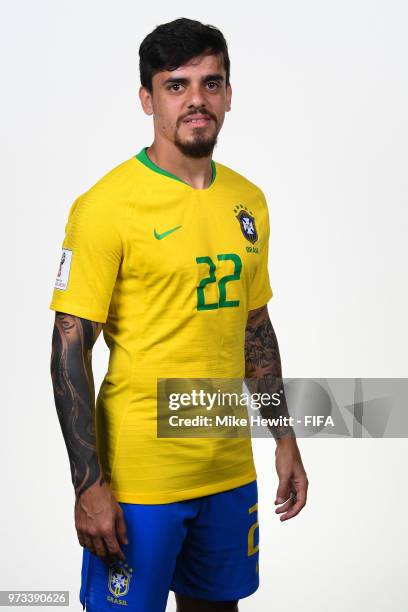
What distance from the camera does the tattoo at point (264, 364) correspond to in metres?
3.33

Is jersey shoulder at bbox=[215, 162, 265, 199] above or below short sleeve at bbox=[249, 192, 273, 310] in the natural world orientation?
above

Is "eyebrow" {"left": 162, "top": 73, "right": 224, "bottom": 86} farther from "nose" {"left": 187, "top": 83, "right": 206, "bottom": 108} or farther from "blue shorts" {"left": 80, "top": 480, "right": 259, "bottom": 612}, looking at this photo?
"blue shorts" {"left": 80, "top": 480, "right": 259, "bottom": 612}

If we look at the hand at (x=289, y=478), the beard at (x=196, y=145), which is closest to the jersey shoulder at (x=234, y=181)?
the beard at (x=196, y=145)

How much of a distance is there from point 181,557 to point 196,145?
3.44 feet

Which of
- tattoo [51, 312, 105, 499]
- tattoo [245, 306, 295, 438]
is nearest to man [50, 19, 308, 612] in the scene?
tattoo [51, 312, 105, 499]

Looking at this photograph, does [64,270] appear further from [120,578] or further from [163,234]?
[120,578]

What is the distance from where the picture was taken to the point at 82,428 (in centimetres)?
288

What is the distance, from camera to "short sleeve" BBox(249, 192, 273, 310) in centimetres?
322

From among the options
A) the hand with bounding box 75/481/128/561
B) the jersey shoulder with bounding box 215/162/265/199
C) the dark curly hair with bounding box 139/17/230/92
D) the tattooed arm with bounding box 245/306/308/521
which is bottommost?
the hand with bounding box 75/481/128/561

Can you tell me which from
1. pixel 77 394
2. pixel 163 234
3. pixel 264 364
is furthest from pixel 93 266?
pixel 264 364

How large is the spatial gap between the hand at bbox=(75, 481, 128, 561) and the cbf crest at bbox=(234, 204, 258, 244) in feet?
2.40

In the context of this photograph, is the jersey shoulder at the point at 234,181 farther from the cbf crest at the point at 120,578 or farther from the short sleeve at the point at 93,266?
the cbf crest at the point at 120,578

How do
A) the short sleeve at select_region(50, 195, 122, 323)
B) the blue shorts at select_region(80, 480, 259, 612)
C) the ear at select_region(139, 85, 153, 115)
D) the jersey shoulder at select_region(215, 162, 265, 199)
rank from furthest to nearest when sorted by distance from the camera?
1. the jersey shoulder at select_region(215, 162, 265, 199)
2. the ear at select_region(139, 85, 153, 115)
3. the blue shorts at select_region(80, 480, 259, 612)
4. the short sleeve at select_region(50, 195, 122, 323)

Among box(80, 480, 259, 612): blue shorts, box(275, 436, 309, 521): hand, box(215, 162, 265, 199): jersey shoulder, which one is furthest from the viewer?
box(275, 436, 309, 521): hand
